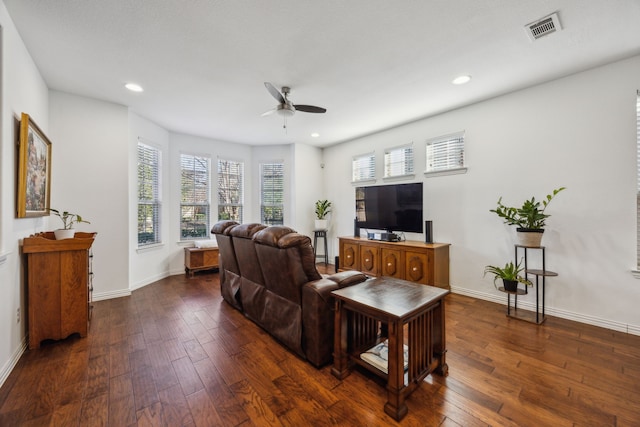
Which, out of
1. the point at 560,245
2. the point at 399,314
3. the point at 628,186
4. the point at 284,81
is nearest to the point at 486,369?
the point at 399,314

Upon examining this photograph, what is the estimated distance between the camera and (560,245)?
117 inches

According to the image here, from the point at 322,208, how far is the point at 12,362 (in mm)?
4869

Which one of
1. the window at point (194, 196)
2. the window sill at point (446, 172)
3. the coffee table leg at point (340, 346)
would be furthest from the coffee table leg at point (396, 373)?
the window at point (194, 196)

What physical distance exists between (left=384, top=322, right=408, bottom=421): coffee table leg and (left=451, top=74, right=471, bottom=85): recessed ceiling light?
9.54 feet

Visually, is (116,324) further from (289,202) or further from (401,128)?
(401,128)

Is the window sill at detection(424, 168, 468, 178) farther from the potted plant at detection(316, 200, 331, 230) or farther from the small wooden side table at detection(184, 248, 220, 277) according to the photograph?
the small wooden side table at detection(184, 248, 220, 277)

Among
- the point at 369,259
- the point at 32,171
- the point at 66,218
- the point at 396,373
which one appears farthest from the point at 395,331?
the point at 66,218

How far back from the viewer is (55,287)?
240cm

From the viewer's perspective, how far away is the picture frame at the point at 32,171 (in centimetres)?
219

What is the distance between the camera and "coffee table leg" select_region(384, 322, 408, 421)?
1.52 meters

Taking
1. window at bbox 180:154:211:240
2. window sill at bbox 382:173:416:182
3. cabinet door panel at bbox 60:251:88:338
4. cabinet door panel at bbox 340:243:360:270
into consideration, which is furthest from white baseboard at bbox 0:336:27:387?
window sill at bbox 382:173:416:182

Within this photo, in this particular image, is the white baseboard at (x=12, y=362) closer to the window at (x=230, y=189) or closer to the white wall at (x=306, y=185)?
the window at (x=230, y=189)

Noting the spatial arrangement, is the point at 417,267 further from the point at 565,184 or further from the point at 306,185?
the point at 306,185

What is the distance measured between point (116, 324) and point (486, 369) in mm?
3672
